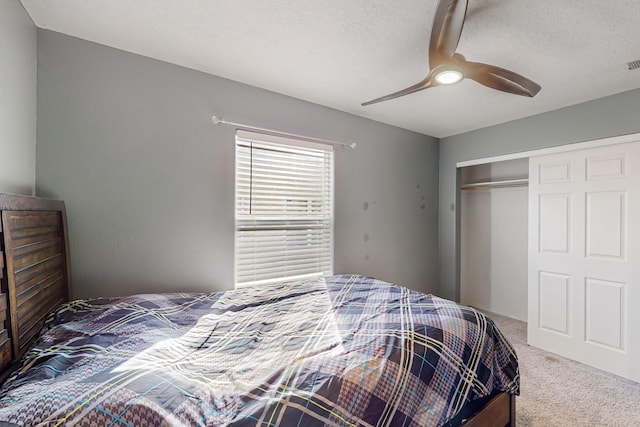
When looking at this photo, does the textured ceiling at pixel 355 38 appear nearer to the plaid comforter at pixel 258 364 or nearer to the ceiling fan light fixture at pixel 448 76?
the ceiling fan light fixture at pixel 448 76

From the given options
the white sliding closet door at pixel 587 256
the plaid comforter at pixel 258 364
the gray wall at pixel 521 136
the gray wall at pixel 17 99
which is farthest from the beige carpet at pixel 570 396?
the gray wall at pixel 17 99

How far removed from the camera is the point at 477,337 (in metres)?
1.47

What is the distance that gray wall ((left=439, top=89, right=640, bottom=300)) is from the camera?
8.00ft

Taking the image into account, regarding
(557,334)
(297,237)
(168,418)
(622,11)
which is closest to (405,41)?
(622,11)

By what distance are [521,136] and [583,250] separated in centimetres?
131

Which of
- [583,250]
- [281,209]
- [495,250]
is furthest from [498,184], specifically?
[281,209]

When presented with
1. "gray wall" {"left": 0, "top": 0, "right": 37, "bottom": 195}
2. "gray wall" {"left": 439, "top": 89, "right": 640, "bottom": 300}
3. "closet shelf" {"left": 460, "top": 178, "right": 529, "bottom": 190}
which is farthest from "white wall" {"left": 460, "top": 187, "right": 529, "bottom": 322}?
"gray wall" {"left": 0, "top": 0, "right": 37, "bottom": 195}

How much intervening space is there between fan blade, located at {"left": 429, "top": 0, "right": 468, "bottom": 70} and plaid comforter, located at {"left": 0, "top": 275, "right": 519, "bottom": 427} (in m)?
1.41

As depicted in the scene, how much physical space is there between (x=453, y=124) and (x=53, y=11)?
358 centimetres

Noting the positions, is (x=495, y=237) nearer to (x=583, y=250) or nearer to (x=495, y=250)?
(x=495, y=250)

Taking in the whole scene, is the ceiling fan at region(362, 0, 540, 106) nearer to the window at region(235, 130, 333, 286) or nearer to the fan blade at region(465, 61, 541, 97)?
the fan blade at region(465, 61, 541, 97)

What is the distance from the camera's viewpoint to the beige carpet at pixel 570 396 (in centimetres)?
187

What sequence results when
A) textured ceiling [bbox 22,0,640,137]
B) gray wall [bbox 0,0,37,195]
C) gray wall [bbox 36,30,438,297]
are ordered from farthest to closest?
gray wall [bbox 36,30,438,297] → textured ceiling [bbox 22,0,640,137] → gray wall [bbox 0,0,37,195]

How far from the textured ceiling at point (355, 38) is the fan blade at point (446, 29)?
9.0 inches
